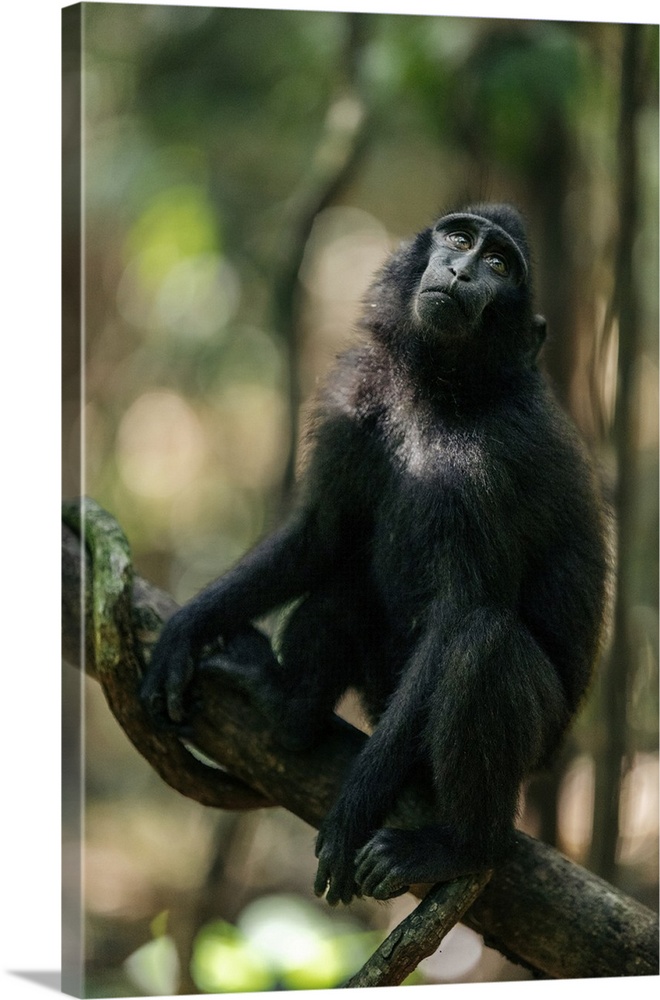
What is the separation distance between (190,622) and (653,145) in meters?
2.91

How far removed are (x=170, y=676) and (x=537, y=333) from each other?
1.92 m

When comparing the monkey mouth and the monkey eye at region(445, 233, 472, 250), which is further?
the monkey eye at region(445, 233, 472, 250)

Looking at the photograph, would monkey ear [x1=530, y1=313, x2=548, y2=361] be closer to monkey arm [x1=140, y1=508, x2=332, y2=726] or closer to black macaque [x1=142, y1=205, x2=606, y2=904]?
black macaque [x1=142, y1=205, x2=606, y2=904]

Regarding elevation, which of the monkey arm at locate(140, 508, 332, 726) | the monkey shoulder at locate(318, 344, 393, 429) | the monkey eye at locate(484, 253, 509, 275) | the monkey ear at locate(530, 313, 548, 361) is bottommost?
the monkey arm at locate(140, 508, 332, 726)

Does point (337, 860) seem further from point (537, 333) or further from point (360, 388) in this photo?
point (537, 333)

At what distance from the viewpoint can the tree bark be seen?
4.52m

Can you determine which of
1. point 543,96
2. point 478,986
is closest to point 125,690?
point 478,986

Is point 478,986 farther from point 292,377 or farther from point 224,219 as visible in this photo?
point 224,219

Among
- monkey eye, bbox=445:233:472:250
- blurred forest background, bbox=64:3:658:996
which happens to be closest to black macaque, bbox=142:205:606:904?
monkey eye, bbox=445:233:472:250

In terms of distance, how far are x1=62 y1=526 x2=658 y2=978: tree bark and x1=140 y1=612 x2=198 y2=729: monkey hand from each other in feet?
0.17

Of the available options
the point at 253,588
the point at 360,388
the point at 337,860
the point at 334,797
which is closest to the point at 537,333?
the point at 360,388

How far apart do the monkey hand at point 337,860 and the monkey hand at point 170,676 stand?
29.8 inches

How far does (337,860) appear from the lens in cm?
438

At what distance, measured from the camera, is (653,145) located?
5547 mm
